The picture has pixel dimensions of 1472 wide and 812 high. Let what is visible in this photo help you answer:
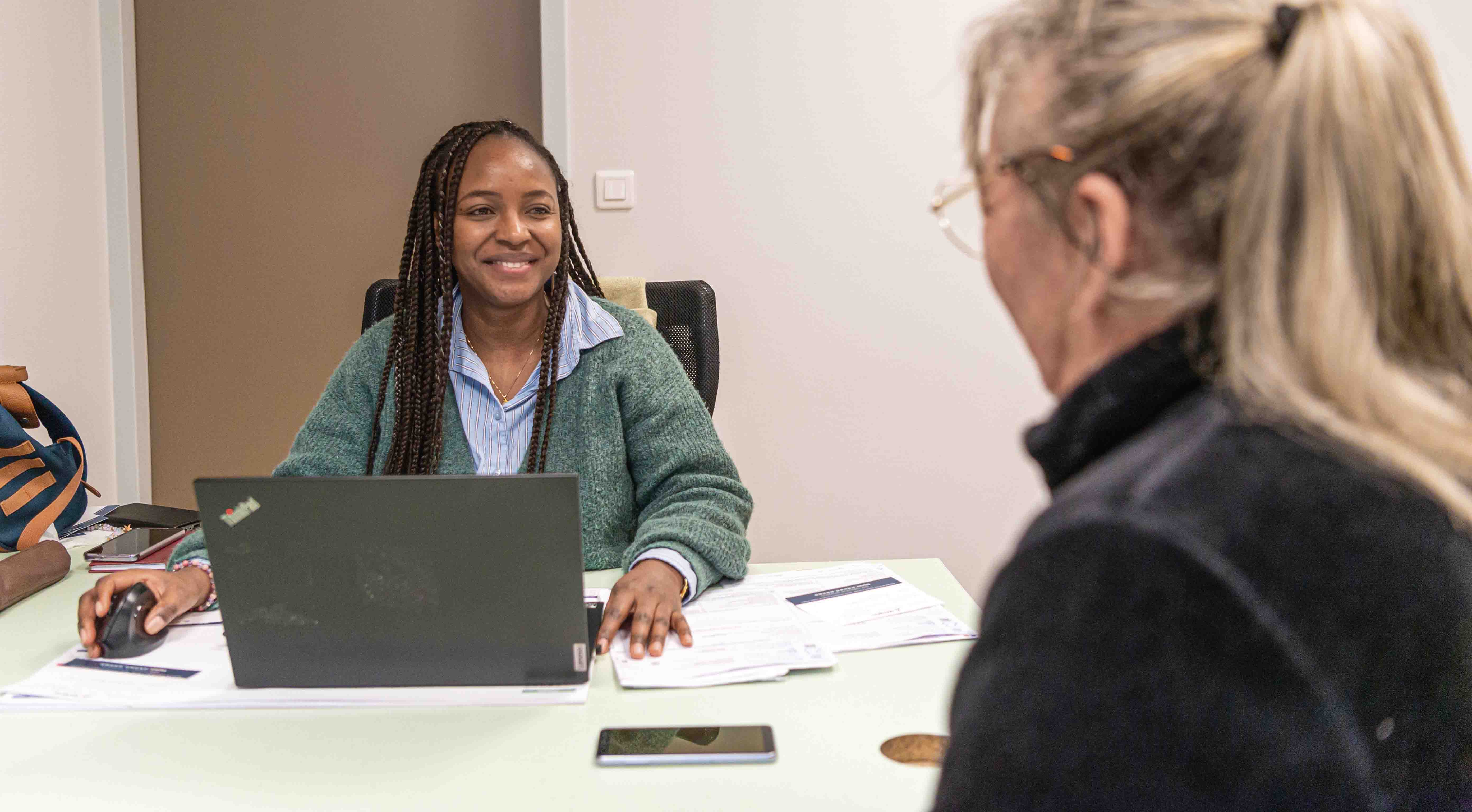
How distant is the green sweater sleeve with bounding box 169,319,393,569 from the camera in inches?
57.9

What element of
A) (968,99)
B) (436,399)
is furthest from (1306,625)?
(436,399)

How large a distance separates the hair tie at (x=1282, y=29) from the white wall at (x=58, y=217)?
2466 millimetres

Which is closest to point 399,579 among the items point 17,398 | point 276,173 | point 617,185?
point 17,398

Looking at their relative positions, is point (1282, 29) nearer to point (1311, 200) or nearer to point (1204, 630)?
point (1311, 200)

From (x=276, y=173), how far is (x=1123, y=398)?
275cm

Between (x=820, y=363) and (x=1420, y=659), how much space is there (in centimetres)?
209

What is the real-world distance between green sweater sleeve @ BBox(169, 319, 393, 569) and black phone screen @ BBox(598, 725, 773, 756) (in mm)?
781

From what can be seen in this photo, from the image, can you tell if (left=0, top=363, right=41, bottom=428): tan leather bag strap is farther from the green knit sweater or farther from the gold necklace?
the gold necklace

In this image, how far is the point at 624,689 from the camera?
3.23ft

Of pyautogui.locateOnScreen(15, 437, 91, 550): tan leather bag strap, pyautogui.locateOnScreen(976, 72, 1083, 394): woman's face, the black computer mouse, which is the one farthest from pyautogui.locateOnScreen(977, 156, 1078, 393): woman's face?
pyautogui.locateOnScreen(15, 437, 91, 550): tan leather bag strap

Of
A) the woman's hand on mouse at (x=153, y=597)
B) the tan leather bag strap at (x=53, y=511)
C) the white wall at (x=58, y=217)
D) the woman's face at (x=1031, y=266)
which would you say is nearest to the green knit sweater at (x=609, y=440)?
the woman's hand on mouse at (x=153, y=597)

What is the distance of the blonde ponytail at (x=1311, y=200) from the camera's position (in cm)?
46

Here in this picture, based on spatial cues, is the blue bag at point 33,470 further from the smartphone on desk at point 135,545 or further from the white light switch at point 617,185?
the white light switch at point 617,185

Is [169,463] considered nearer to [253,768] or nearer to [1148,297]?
[253,768]
